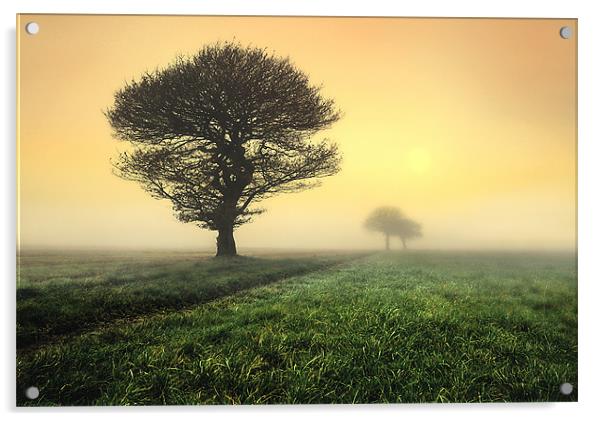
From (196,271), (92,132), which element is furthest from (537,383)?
(92,132)

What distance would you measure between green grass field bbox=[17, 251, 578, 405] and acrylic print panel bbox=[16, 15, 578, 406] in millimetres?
16

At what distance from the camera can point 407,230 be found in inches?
154

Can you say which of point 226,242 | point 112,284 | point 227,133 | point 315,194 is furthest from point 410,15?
point 112,284

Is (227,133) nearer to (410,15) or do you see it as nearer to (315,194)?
(315,194)

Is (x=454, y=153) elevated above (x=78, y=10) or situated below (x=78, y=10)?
below

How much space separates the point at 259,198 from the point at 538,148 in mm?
2233

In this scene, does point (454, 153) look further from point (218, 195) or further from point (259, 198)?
point (218, 195)

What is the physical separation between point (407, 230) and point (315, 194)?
77 cm

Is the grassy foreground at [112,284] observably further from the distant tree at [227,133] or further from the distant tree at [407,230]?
the distant tree at [407,230]

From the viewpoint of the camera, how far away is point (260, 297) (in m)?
3.93

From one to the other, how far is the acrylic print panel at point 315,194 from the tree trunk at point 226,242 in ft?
0.04

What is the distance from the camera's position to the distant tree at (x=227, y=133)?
3.97 meters

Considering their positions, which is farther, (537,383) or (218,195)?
(218,195)

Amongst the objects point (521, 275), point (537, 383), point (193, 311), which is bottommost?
point (537, 383)
